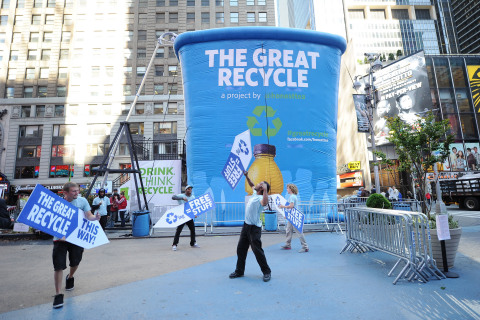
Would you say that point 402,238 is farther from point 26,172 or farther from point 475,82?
point 26,172

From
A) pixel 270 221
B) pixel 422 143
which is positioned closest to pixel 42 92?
pixel 270 221

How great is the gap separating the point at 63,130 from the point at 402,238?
143 feet

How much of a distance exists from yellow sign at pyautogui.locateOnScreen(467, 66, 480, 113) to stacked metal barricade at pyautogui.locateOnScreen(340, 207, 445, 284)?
41208 mm

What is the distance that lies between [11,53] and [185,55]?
42.5m

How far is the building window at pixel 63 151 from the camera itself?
3778 cm

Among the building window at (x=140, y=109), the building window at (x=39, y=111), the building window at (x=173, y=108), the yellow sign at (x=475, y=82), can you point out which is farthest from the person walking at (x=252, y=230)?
the building window at (x=39, y=111)

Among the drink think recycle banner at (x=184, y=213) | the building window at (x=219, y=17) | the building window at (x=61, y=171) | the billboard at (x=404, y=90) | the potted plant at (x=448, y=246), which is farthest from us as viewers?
the building window at (x=219, y=17)

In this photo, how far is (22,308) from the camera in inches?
149

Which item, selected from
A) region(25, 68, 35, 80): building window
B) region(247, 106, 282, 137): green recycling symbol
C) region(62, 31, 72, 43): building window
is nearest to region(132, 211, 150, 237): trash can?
region(247, 106, 282, 137): green recycling symbol

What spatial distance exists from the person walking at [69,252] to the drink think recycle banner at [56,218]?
0.11 meters

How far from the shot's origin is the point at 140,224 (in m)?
10.2

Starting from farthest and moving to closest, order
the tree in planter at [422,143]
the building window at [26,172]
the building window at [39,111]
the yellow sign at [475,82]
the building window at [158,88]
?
the building window at [158,88], the building window at [39,111], the building window at [26,172], the yellow sign at [475,82], the tree in planter at [422,143]

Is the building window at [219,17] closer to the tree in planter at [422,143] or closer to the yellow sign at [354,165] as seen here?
the yellow sign at [354,165]

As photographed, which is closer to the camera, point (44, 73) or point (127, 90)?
point (127, 90)
